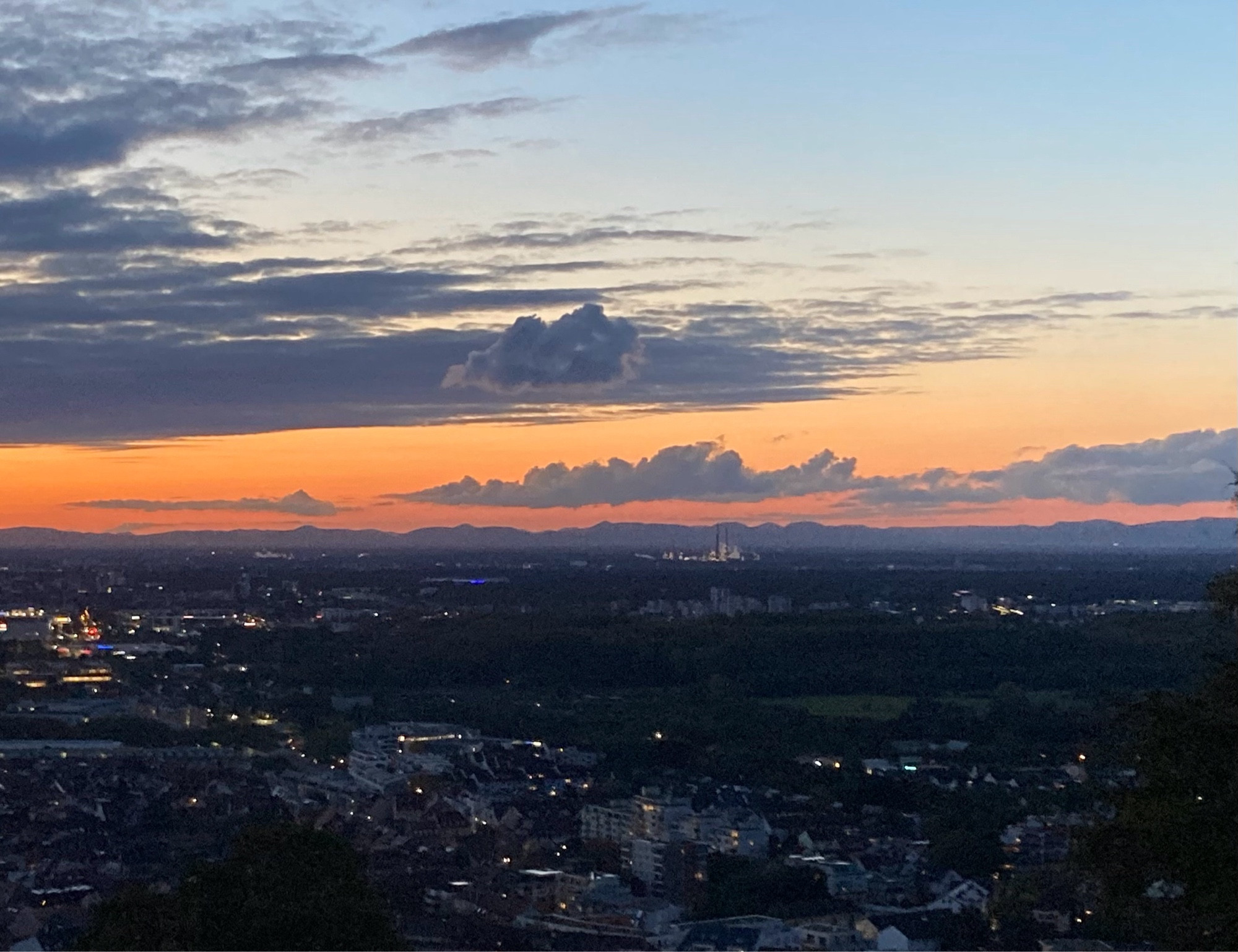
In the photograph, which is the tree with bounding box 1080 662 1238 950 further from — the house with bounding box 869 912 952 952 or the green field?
the green field

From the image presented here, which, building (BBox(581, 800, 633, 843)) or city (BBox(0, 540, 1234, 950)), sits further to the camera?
building (BBox(581, 800, 633, 843))

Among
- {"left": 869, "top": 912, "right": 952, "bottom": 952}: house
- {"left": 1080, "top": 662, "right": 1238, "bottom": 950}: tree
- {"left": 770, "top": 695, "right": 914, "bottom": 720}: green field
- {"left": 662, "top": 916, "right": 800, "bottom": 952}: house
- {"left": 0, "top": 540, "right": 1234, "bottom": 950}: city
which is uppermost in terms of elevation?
{"left": 1080, "top": 662, "right": 1238, "bottom": 950}: tree

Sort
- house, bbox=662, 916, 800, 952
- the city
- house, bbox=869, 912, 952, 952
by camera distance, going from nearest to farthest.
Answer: house, bbox=662, 916, 800, 952
house, bbox=869, 912, 952, 952
the city

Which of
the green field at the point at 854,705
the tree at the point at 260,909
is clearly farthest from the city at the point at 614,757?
the tree at the point at 260,909

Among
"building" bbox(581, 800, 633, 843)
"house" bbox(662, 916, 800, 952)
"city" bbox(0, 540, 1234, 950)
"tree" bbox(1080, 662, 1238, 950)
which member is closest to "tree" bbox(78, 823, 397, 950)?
"city" bbox(0, 540, 1234, 950)

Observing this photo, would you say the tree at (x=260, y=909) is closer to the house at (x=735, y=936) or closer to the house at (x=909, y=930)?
the house at (x=735, y=936)

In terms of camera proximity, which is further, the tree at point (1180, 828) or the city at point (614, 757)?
the city at point (614, 757)

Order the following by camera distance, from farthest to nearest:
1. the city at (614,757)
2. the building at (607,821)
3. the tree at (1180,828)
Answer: the building at (607,821)
the city at (614,757)
the tree at (1180,828)

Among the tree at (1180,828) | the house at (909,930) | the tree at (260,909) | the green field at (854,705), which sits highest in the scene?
the tree at (1180,828)

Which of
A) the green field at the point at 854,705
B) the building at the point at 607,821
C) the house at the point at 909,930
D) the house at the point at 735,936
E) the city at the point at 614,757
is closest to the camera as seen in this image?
the house at the point at 735,936
